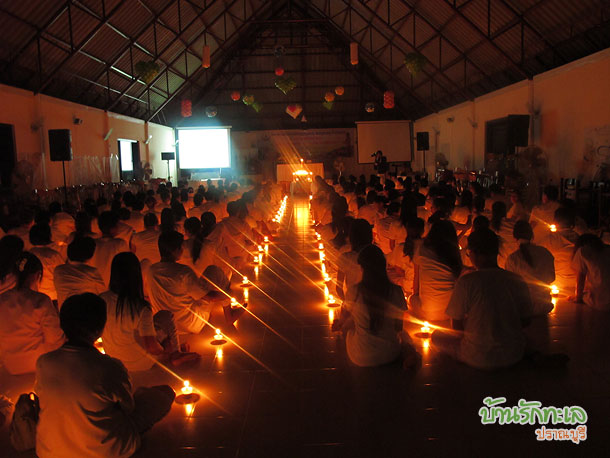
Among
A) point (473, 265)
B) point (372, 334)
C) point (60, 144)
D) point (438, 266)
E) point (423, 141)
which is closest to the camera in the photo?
point (372, 334)

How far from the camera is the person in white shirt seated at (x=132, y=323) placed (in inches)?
123

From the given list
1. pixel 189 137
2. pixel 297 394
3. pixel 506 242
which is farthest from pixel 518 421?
pixel 189 137

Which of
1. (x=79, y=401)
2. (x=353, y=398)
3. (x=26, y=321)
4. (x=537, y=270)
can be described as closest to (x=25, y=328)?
(x=26, y=321)

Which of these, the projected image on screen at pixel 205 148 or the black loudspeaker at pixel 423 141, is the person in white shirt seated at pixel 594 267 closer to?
the black loudspeaker at pixel 423 141

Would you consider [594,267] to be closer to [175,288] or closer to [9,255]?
[175,288]

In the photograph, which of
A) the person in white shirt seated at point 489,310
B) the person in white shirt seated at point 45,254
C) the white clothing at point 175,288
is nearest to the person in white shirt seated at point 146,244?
the person in white shirt seated at point 45,254

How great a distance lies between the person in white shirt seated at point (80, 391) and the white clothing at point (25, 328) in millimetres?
1175

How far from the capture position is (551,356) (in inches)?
138

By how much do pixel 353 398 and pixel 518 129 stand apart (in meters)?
9.24

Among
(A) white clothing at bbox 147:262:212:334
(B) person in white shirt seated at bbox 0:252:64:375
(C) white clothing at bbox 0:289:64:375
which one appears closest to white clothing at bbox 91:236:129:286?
(A) white clothing at bbox 147:262:212:334

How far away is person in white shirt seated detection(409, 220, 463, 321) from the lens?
409 cm

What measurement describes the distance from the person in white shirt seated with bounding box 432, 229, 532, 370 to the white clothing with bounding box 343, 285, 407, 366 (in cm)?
34

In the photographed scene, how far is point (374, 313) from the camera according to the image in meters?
3.36

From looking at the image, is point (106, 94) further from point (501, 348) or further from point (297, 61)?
point (501, 348)
